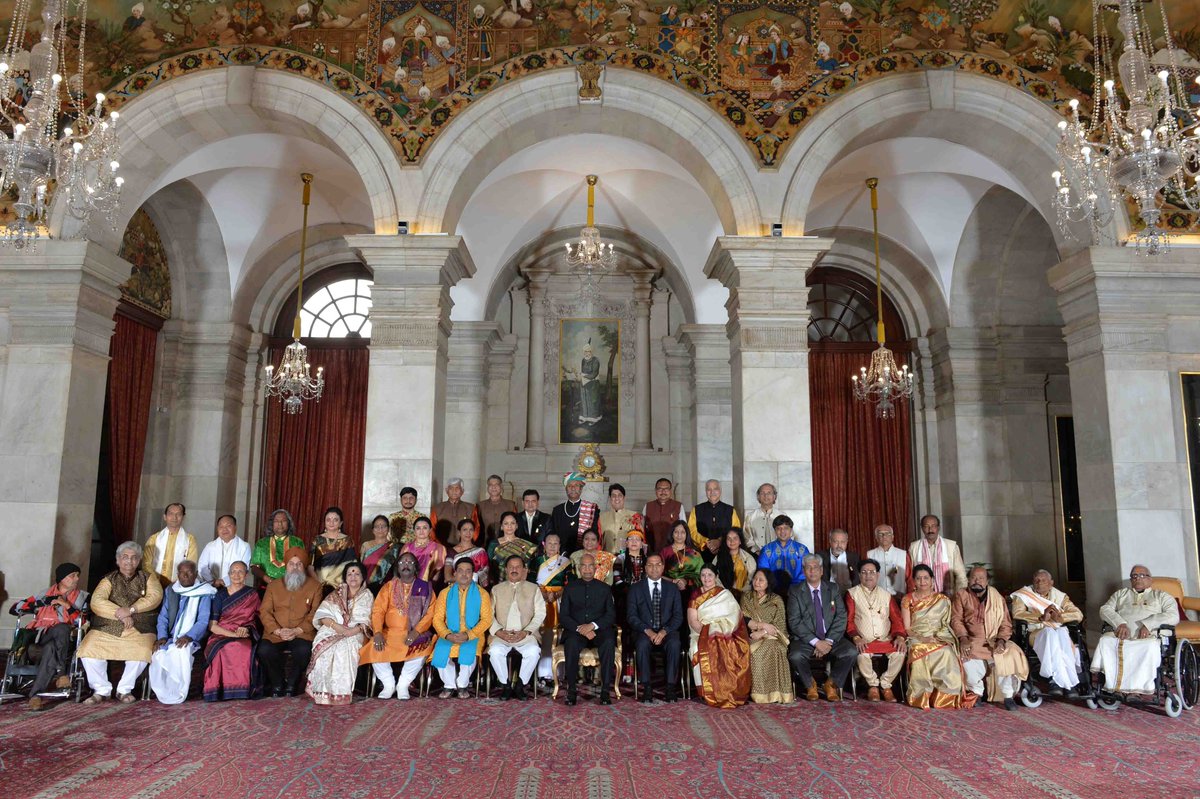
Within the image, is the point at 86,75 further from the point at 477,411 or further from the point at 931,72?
the point at 931,72

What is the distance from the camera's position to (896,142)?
876cm

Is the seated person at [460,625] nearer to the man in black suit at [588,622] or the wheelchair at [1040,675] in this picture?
the man in black suit at [588,622]

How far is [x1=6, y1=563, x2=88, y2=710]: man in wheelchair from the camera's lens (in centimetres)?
565

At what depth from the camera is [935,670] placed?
5785 mm

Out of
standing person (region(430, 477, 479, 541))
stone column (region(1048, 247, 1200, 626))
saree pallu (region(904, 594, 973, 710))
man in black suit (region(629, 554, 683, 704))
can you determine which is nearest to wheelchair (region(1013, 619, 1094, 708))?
saree pallu (region(904, 594, 973, 710))

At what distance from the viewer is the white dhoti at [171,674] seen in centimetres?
569

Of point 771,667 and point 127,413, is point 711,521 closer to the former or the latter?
point 771,667

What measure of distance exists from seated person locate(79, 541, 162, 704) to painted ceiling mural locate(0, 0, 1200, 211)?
4.15 meters

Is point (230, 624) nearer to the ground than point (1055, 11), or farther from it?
nearer to the ground

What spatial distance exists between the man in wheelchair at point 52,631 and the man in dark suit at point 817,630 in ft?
16.6

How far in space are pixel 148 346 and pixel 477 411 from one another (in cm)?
416

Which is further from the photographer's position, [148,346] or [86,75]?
[148,346]

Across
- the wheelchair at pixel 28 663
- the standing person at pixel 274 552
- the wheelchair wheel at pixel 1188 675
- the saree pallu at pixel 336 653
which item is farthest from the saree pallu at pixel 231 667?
the wheelchair wheel at pixel 1188 675

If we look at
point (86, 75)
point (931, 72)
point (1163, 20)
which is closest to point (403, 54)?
point (86, 75)
